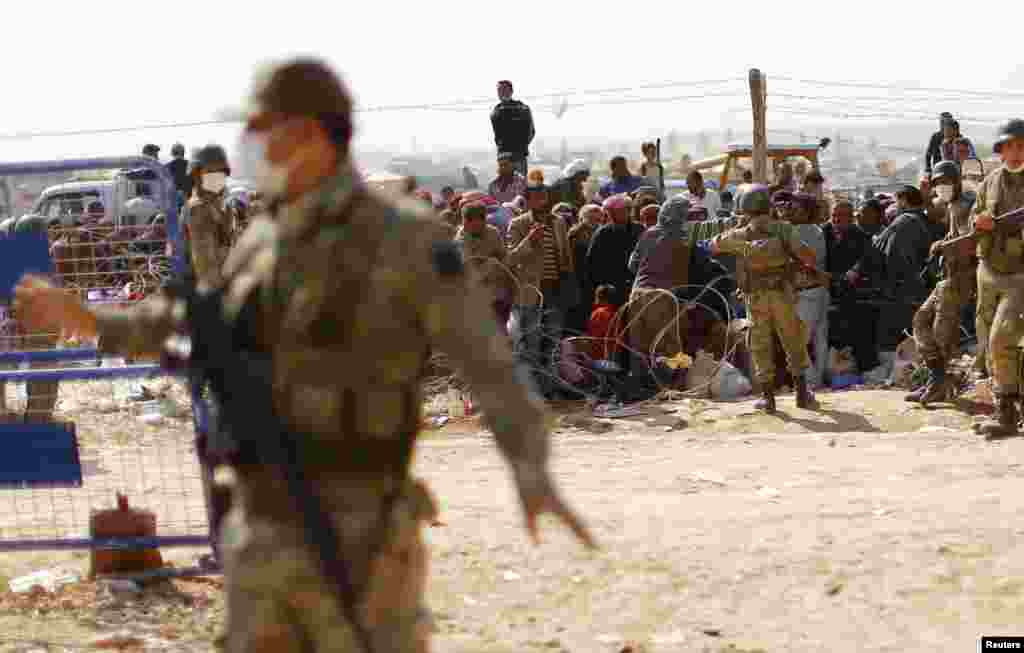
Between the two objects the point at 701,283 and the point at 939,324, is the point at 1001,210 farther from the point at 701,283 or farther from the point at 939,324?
the point at 701,283

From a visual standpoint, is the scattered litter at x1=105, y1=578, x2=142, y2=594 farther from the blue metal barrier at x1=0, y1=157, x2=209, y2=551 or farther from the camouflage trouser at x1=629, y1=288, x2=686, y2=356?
the camouflage trouser at x1=629, y1=288, x2=686, y2=356

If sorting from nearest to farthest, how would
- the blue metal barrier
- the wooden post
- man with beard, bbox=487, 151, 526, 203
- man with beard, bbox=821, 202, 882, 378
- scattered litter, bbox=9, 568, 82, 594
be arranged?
the blue metal barrier, scattered litter, bbox=9, 568, 82, 594, man with beard, bbox=821, 202, 882, 378, the wooden post, man with beard, bbox=487, 151, 526, 203

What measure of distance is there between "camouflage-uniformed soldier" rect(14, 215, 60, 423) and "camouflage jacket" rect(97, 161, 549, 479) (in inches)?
126

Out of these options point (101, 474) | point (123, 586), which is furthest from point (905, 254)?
point (123, 586)

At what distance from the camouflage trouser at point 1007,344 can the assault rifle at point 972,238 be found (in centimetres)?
46

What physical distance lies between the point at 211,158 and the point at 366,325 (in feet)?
18.1

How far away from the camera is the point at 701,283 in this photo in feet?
46.3

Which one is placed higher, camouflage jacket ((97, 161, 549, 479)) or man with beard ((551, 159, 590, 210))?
camouflage jacket ((97, 161, 549, 479))

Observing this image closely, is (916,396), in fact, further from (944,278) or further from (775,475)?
(775,475)

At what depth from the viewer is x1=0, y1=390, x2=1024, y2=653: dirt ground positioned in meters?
6.59

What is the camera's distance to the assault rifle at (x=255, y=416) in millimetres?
3551

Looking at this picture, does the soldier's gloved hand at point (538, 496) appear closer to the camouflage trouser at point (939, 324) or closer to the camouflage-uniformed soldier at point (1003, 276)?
the camouflage-uniformed soldier at point (1003, 276)

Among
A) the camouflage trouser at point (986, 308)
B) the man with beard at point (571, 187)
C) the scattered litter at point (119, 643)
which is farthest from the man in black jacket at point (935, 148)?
the scattered litter at point (119, 643)

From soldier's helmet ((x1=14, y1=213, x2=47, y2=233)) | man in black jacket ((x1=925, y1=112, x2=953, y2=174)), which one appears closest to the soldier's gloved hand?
soldier's helmet ((x1=14, y1=213, x2=47, y2=233))
